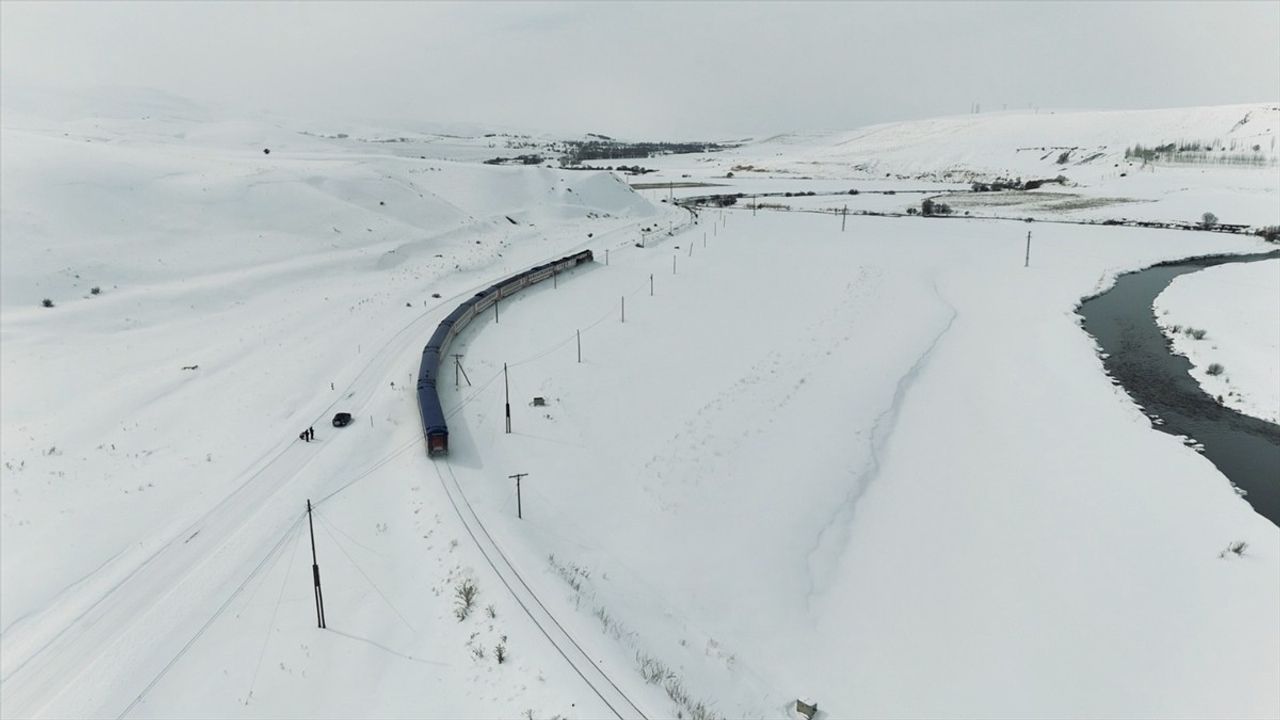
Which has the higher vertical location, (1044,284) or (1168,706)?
(1044,284)

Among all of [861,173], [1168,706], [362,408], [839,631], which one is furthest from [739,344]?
[861,173]

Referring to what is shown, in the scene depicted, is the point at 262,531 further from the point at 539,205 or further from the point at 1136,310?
the point at 539,205

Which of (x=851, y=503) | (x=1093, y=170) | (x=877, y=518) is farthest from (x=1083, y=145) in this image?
(x=877, y=518)

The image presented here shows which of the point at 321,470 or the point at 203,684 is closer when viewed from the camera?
the point at 203,684

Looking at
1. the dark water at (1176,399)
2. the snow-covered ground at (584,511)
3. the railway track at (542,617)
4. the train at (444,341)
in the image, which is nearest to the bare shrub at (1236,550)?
the snow-covered ground at (584,511)

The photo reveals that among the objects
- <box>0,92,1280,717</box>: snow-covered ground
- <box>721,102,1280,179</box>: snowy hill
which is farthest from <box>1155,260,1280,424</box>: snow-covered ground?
<box>721,102,1280,179</box>: snowy hill

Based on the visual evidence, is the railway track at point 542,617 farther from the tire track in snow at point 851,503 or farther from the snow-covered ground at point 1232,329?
the snow-covered ground at point 1232,329
